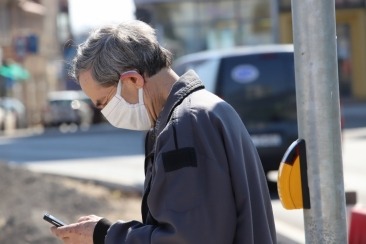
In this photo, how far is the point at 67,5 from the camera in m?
78.8

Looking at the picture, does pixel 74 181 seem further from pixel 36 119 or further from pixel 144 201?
pixel 36 119

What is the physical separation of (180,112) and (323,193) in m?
0.72

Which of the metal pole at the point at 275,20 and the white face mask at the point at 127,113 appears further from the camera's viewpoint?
the metal pole at the point at 275,20

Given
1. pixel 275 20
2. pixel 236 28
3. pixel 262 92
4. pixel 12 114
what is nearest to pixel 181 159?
pixel 262 92

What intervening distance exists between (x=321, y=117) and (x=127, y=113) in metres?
0.69

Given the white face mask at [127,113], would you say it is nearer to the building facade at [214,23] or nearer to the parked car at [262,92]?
the parked car at [262,92]

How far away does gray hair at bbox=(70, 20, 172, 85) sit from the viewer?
9.85ft

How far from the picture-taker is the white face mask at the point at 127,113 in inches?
122

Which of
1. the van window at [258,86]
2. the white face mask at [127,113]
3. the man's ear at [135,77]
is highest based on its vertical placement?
the man's ear at [135,77]

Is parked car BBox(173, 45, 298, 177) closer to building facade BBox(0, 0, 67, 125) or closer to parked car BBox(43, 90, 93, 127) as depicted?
parked car BBox(43, 90, 93, 127)

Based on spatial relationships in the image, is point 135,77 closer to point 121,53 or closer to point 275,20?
point 121,53

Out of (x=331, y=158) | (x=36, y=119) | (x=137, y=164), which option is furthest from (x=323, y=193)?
(x=36, y=119)

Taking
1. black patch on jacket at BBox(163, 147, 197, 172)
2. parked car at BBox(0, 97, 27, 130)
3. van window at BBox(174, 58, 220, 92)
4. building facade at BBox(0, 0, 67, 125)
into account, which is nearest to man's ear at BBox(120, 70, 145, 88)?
black patch on jacket at BBox(163, 147, 197, 172)

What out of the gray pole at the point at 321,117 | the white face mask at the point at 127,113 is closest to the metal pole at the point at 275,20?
the gray pole at the point at 321,117
